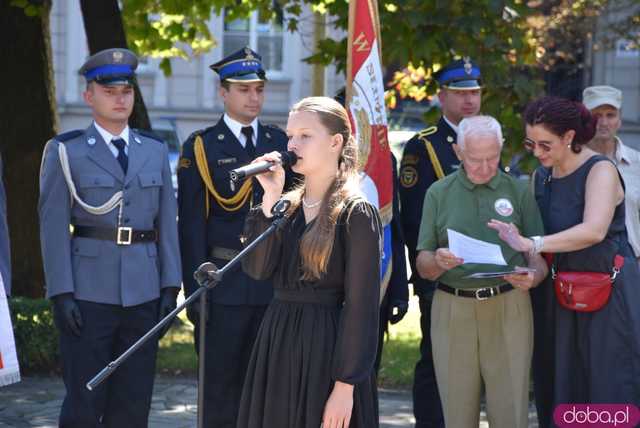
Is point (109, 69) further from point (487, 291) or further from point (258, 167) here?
point (487, 291)

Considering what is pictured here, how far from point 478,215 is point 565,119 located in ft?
2.05

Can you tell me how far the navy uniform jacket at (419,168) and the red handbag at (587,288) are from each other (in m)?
1.16

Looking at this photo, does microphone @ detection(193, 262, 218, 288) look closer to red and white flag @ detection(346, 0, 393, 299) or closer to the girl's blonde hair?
the girl's blonde hair

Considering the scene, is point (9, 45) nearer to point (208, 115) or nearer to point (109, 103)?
point (109, 103)

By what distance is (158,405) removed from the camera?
25.7 ft

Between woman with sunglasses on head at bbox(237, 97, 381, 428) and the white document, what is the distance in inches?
46.2

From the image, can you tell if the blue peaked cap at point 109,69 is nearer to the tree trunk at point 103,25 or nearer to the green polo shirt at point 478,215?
the green polo shirt at point 478,215

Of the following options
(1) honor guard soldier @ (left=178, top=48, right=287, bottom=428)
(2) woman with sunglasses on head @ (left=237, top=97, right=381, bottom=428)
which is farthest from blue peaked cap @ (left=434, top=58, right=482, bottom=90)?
(2) woman with sunglasses on head @ (left=237, top=97, right=381, bottom=428)

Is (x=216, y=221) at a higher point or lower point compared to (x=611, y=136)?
lower

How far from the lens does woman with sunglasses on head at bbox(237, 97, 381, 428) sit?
4.11 m

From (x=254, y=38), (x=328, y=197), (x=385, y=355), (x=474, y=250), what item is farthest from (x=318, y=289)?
(x=254, y=38)

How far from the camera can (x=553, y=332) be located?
225 inches

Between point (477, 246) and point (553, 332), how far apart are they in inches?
27.9

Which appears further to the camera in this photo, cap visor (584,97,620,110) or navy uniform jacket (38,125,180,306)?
cap visor (584,97,620,110)
